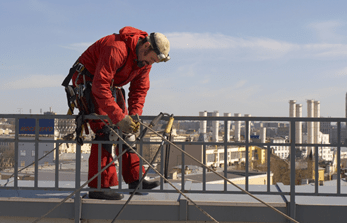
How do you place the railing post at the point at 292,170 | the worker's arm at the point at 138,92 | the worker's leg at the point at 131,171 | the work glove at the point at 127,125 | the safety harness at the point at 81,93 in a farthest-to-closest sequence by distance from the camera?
the worker's arm at the point at 138,92 → the worker's leg at the point at 131,171 → the safety harness at the point at 81,93 → the railing post at the point at 292,170 → the work glove at the point at 127,125

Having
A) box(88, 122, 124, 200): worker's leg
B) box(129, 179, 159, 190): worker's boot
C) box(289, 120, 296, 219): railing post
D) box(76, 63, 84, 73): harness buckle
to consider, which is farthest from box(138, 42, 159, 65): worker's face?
box(289, 120, 296, 219): railing post

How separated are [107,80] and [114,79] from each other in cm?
41

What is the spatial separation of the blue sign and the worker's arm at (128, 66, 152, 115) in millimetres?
969

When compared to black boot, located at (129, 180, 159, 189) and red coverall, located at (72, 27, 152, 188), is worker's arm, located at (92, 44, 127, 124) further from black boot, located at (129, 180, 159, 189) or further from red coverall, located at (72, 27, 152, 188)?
black boot, located at (129, 180, 159, 189)

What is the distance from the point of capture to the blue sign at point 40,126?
4.08 meters

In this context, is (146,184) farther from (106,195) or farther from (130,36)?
(130,36)

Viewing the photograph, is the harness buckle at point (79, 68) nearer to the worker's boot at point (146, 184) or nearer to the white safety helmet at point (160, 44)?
the white safety helmet at point (160, 44)

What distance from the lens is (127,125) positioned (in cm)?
372

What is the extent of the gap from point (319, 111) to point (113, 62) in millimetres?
113762

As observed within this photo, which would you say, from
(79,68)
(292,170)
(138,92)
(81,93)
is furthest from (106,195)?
(292,170)

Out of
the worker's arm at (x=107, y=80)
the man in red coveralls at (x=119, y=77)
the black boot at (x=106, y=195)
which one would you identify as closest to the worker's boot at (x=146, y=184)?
the man in red coveralls at (x=119, y=77)

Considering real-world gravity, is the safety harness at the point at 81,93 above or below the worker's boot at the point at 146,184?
above

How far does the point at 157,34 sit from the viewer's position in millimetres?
3902

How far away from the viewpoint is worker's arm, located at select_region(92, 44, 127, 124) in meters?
3.73
